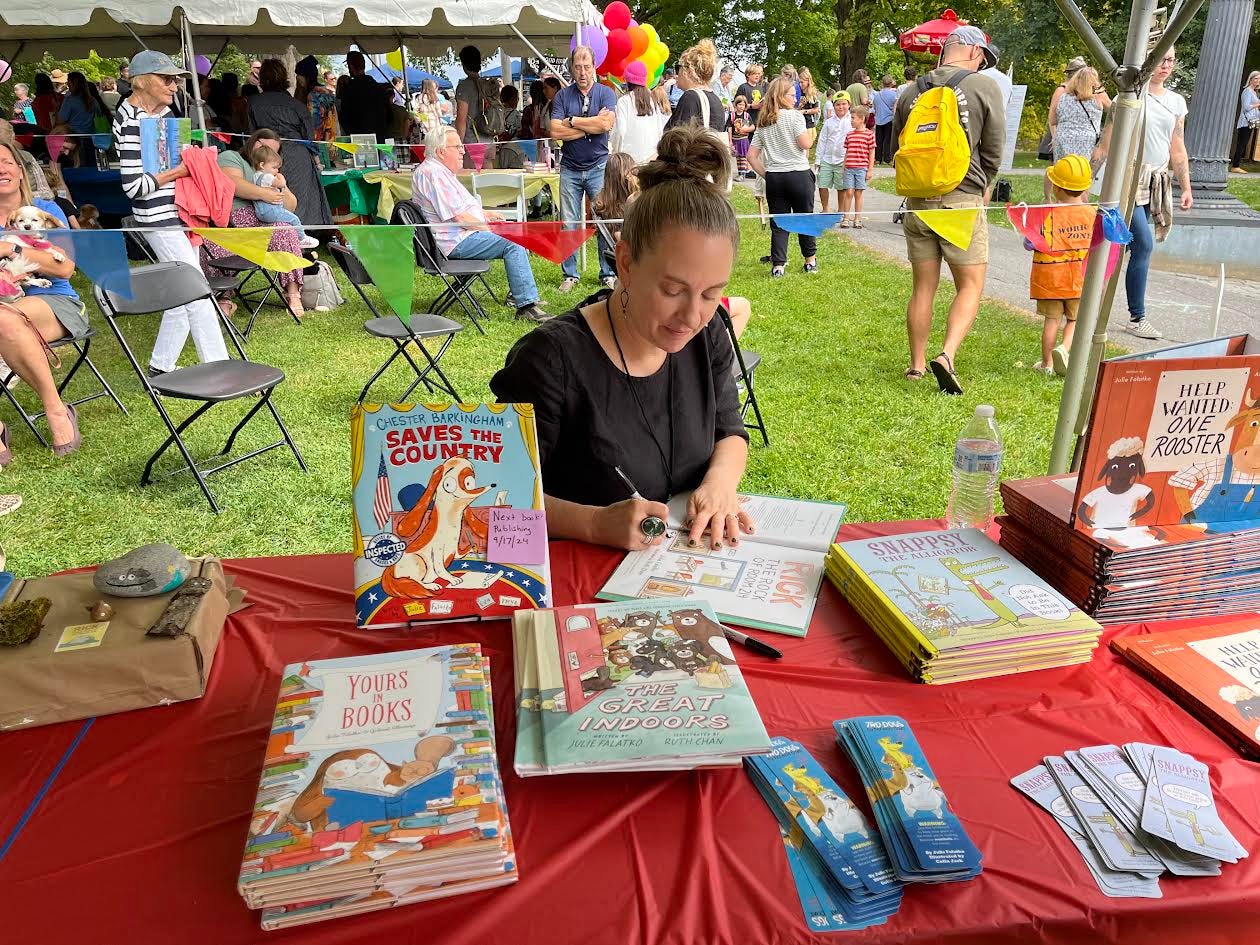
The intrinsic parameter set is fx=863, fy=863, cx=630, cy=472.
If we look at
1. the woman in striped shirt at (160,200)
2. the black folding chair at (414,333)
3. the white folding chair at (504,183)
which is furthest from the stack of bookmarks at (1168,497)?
the white folding chair at (504,183)

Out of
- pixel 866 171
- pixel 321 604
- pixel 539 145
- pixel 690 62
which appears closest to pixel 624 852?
pixel 321 604

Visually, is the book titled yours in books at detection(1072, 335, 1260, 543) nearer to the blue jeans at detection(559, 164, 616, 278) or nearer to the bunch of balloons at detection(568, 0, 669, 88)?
the blue jeans at detection(559, 164, 616, 278)

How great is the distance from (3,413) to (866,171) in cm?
846

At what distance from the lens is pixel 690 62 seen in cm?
714

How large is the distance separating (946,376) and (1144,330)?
6.33 ft

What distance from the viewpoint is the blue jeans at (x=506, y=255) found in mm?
5961

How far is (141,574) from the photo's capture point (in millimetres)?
1261

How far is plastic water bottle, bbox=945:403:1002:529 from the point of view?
5.26 feet

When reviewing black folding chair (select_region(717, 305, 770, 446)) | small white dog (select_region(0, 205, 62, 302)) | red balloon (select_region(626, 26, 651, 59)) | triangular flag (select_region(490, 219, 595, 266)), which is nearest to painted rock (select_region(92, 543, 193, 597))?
black folding chair (select_region(717, 305, 770, 446))

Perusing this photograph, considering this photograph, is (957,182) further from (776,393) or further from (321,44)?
(321,44)

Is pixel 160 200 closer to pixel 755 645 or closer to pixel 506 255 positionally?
pixel 506 255

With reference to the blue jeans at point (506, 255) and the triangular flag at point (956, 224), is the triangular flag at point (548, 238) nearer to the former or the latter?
the triangular flag at point (956, 224)

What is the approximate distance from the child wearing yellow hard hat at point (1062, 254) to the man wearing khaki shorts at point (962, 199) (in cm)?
32

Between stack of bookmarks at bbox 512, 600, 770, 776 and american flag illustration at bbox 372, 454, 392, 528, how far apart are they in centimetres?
26
